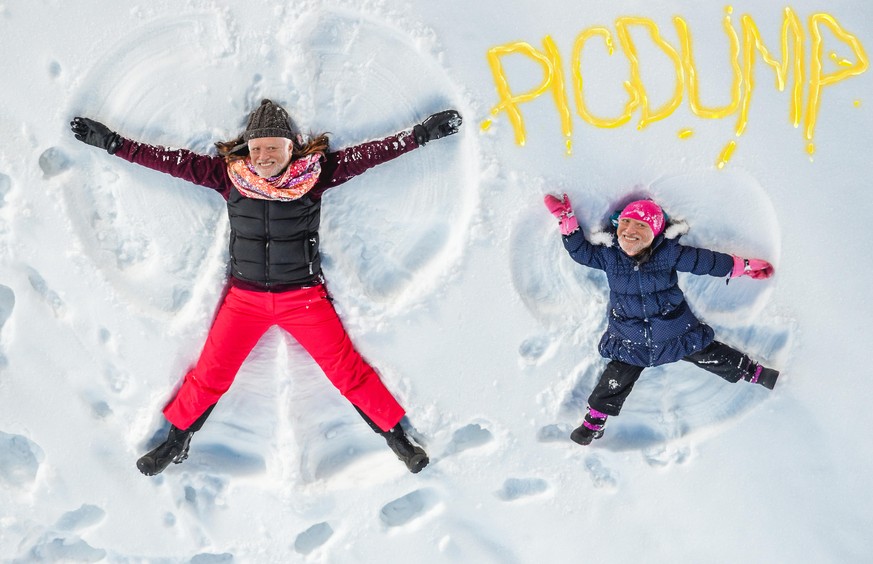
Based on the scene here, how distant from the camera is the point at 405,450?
2.56 meters

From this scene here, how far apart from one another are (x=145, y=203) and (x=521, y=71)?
152 centimetres

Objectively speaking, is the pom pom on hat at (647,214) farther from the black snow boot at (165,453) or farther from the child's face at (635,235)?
the black snow boot at (165,453)

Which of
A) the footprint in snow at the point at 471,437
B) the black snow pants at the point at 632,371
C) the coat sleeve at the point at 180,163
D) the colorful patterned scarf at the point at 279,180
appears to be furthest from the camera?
the footprint in snow at the point at 471,437

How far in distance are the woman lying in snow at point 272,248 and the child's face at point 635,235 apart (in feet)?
2.37

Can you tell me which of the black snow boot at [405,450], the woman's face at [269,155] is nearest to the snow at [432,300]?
the black snow boot at [405,450]

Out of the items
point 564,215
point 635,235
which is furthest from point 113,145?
point 635,235

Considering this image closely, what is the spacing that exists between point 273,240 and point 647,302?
1.41 metres

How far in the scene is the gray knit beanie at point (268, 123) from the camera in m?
2.25

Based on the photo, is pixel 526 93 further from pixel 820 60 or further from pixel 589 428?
pixel 589 428

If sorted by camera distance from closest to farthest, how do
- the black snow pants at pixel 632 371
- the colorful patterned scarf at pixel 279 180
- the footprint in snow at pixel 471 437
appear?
the colorful patterned scarf at pixel 279 180
the black snow pants at pixel 632 371
the footprint in snow at pixel 471 437

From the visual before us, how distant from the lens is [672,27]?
7.95 feet

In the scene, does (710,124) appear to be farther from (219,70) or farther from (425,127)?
(219,70)

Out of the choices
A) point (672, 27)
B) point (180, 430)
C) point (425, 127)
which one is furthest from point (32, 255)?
point (672, 27)

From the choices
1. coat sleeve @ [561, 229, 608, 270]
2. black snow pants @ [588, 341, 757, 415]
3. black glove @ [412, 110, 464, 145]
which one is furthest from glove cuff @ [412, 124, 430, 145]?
black snow pants @ [588, 341, 757, 415]
